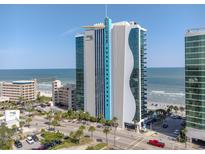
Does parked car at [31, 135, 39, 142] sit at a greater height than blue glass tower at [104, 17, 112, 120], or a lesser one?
lesser

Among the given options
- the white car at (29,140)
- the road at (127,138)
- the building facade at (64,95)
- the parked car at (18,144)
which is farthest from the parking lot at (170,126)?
the parked car at (18,144)

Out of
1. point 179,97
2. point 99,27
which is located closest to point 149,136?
point 99,27

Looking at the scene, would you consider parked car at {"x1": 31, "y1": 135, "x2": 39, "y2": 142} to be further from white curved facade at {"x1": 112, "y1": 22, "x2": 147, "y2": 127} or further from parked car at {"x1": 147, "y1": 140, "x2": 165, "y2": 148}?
parked car at {"x1": 147, "y1": 140, "x2": 165, "y2": 148}

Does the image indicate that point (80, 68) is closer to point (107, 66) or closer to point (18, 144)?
point (107, 66)

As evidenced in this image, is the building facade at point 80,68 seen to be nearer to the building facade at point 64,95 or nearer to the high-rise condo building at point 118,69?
the high-rise condo building at point 118,69

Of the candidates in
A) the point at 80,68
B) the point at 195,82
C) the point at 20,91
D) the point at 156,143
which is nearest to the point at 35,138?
the point at 156,143

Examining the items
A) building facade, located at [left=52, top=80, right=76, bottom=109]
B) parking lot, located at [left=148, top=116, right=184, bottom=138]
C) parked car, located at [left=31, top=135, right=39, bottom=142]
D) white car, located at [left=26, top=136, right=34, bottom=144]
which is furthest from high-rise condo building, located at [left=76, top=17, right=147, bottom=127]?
white car, located at [left=26, top=136, right=34, bottom=144]

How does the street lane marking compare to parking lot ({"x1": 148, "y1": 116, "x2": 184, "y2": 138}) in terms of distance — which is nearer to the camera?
the street lane marking
